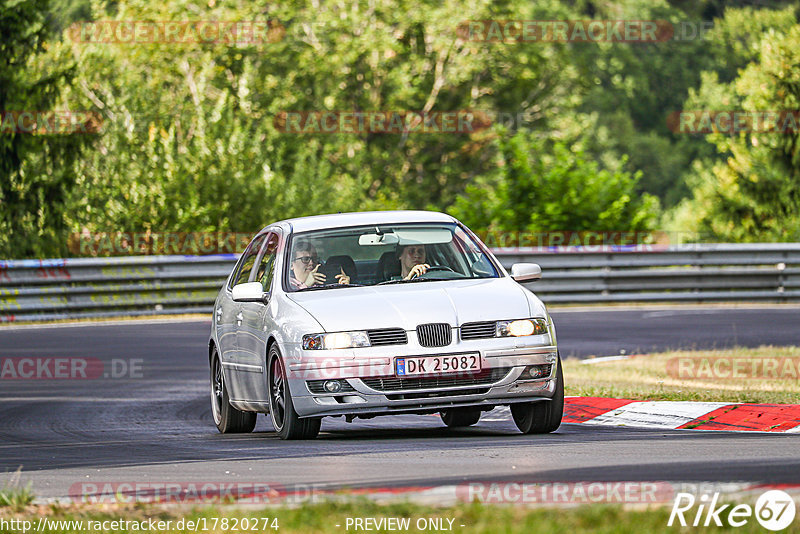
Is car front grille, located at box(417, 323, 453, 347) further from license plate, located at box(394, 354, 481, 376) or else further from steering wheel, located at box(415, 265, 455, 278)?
steering wheel, located at box(415, 265, 455, 278)

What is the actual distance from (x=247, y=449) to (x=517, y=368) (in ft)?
6.04

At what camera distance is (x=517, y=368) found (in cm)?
974

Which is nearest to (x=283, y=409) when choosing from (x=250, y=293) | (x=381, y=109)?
(x=250, y=293)

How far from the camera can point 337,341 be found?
9648mm

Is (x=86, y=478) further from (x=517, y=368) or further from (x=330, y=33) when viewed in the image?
(x=330, y=33)

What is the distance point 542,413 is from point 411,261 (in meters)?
1.50

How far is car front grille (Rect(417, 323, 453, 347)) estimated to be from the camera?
31.4ft

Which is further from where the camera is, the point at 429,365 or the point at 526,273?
the point at 526,273

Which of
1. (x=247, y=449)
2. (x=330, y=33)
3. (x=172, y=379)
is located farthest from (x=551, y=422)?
(x=330, y=33)

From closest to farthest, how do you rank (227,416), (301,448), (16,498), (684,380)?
1. (16,498)
2. (301,448)
3. (227,416)
4. (684,380)

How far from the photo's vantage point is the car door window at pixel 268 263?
36.1ft

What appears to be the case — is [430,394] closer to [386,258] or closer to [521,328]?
[521,328]

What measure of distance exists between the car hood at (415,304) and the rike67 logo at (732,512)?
3.66 m

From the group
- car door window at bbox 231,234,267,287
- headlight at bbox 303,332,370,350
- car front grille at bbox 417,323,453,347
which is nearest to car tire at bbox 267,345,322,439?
headlight at bbox 303,332,370,350
